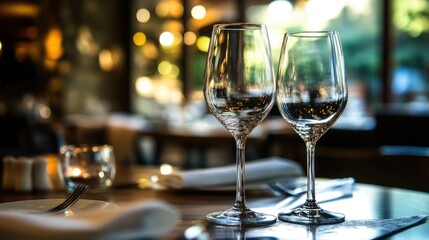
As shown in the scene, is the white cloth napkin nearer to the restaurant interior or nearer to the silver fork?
the silver fork

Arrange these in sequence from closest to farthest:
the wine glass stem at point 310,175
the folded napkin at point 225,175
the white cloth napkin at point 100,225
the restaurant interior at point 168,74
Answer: the white cloth napkin at point 100,225, the wine glass stem at point 310,175, the folded napkin at point 225,175, the restaurant interior at point 168,74

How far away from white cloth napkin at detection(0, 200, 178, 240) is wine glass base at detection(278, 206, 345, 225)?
25 cm

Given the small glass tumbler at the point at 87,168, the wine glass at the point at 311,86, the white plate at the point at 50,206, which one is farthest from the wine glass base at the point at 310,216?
the small glass tumbler at the point at 87,168

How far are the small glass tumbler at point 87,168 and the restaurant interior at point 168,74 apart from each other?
1653 mm

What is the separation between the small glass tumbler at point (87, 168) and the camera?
113 centimetres

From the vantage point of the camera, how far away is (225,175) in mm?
1152

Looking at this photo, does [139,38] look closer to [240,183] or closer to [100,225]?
[240,183]

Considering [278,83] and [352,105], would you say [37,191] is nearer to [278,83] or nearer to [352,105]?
[278,83]

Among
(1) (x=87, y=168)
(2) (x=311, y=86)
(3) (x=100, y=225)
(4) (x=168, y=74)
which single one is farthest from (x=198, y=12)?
(3) (x=100, y=225)

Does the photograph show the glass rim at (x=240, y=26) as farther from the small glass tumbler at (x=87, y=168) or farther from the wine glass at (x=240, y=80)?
the small glass tumbler at (x=87, y=168)

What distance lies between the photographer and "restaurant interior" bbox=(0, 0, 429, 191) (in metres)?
3.77

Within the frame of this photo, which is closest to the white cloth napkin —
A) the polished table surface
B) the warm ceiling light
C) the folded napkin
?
the polished table surface

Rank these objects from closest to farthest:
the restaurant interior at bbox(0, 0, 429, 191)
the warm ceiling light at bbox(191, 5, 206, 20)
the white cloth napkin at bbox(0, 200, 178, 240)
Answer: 1. the white cloth napkin at bbox(0, 200, 178, 240)
2. the restaurant interior at bbox(0, 0, 429, 191)
3. the warm ceiling light at bbox(191, 5, 206, 20)

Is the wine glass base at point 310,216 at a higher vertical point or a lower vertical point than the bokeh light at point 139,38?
lower
